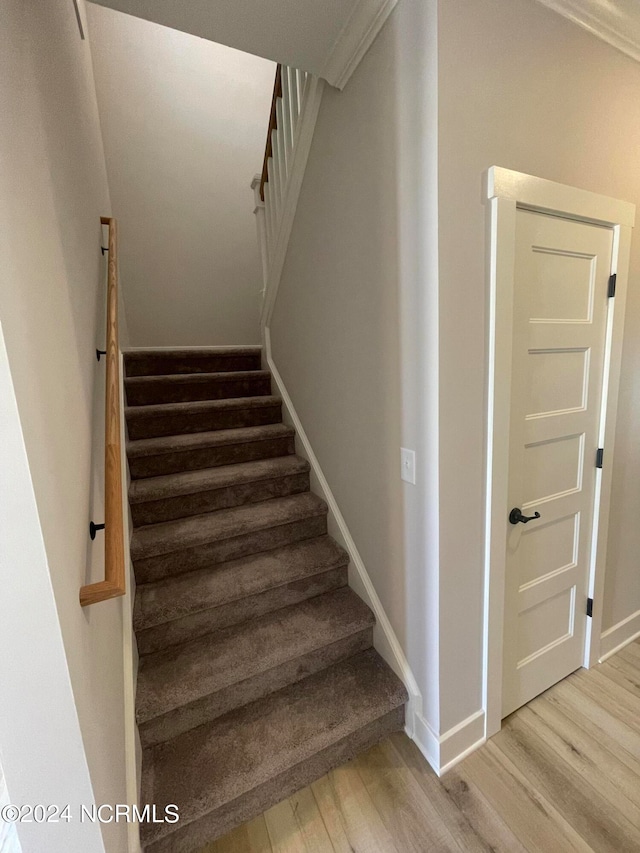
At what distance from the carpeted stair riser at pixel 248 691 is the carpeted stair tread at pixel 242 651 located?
0.11 ft

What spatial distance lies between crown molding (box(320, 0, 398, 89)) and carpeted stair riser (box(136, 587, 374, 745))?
2224 millimetres

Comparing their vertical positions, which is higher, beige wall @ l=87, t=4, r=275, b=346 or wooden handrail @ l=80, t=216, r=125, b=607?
beige wall @ l=87, t=4, r=275, b=346

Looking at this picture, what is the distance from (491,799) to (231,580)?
1232 mm

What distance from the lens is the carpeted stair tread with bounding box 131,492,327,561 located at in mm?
1714

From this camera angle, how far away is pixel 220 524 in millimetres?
1853

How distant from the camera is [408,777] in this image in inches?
53.2

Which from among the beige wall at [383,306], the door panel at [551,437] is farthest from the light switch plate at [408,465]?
the door panel at [551,437]

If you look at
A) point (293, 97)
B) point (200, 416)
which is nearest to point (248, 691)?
point (200, 416)

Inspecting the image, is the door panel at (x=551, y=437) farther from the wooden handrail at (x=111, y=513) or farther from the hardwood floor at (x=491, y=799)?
the wooden handrail at (x=111, y=513)

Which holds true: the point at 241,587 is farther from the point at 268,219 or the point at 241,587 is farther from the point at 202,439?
the point at 268,219

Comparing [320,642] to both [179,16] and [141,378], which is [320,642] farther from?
[179,16]

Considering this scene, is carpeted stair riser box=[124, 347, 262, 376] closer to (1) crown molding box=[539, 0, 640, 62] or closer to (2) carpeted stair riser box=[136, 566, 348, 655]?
(2) carpeted stair riser box=[136, 566, 348, 655]

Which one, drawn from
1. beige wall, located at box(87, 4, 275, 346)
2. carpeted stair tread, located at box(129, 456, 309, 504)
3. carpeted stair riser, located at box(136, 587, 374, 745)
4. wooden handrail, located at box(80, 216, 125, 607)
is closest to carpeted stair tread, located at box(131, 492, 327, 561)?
carpeted stair tread, located at box(129, 456, 309, 504)

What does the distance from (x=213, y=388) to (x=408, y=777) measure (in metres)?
2.30
